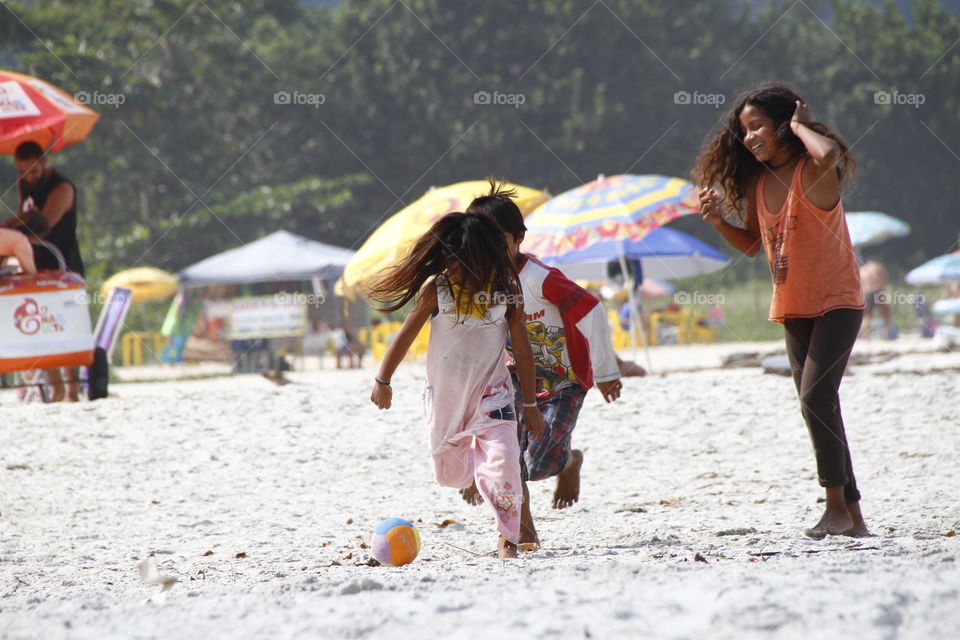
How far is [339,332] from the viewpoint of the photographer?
1673 cm

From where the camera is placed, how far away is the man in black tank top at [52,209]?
25.1 feet

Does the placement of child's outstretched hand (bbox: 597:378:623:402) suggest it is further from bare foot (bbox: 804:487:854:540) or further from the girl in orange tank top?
bare foot (bbox: 804:487:854:540)

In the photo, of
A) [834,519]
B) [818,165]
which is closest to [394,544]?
[834,519]

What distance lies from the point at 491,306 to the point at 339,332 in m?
13.3

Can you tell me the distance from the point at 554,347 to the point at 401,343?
0.60 metres

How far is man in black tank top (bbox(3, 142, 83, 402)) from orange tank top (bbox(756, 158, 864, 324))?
5.44m

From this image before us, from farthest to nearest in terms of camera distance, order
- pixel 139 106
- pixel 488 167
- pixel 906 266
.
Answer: pixel 906 266 < pixel 488 167 < pixel 139 106

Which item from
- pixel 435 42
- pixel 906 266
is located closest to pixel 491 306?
pixel 435 42

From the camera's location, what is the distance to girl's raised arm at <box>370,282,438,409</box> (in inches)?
140

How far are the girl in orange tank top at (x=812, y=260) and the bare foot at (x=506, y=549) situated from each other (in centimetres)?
100

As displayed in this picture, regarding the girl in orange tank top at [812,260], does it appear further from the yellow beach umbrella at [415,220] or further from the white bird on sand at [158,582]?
the yellow beach umbrella at [415,220]

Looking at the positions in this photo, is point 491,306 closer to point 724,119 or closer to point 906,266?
point 724,119

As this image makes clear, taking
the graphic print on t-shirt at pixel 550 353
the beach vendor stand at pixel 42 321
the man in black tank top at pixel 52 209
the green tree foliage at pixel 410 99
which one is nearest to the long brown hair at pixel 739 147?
the graphic print on t-shirt at pixel 550 353

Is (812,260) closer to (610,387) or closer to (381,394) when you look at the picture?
(610,387)
